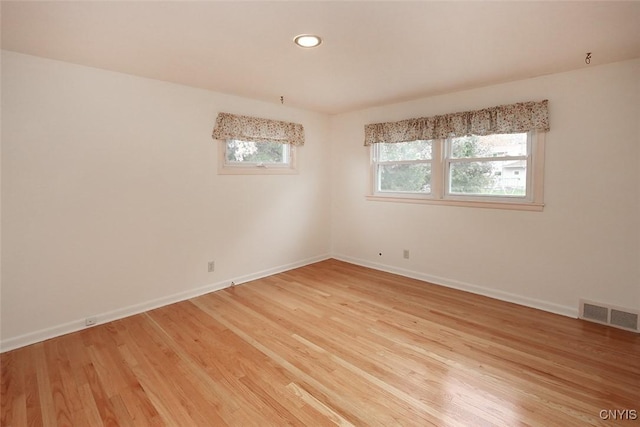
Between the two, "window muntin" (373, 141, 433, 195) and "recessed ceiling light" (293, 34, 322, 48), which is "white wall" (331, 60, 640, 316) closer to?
"window muntin" (373, 141, 433, 195)

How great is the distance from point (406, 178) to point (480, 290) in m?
1.63

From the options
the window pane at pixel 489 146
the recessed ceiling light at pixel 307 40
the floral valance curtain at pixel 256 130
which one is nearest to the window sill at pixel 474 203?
the window pane at pixel 489 146

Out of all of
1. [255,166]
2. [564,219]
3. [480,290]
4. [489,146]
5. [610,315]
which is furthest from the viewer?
[255,166]

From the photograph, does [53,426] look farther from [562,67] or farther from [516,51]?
[562,67]

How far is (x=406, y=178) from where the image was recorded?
171 inches

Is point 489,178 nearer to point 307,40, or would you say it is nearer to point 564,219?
point 564,219

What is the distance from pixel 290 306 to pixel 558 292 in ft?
8.65

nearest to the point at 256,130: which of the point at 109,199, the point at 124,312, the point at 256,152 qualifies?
the point at 256,152

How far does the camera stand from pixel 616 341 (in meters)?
2.61

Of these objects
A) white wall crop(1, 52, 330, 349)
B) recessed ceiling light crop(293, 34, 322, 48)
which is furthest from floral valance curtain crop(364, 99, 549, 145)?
recessed ceiling light crop(293, 34, 322, 48)

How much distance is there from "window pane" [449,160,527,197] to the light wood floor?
47.9 inches

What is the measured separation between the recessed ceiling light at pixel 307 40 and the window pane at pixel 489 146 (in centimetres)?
223

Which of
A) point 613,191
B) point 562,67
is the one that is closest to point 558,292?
point 613,191

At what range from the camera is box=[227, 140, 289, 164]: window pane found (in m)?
3.91
